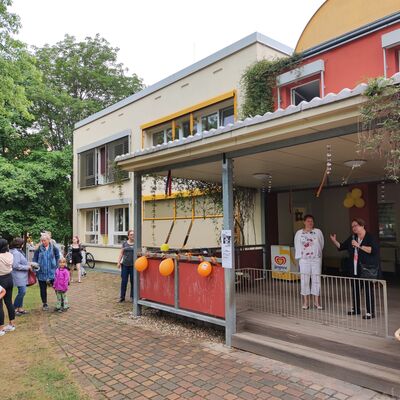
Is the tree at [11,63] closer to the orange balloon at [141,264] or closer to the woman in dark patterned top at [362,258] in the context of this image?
the orange balloon at [141,264]

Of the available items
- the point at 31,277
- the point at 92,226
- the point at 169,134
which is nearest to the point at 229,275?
the point at 31,277

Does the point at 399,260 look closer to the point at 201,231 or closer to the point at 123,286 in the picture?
the point at 201,231

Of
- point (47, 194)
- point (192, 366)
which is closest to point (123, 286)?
point (192, 366)

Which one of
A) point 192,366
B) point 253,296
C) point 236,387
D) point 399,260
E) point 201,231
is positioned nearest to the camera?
point 236,387

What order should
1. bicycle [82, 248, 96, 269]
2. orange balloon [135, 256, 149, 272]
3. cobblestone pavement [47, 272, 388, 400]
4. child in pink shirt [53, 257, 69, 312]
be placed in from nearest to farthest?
cobblestone pavement [47, 272, 388, 400]
orange balloon [135, 256, 149, 272]
child in pink shirt [53, 257, 69, 312]
bicycle [82, 248, 96, 269]

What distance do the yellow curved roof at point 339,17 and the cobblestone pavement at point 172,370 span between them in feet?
25.4

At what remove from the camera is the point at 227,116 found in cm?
1112

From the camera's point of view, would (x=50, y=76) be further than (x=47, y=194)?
Yes

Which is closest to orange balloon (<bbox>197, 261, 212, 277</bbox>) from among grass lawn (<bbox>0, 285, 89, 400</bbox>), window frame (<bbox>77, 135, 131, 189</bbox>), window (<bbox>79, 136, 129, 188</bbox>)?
grass lawn (<bbox>0, 285, 89, 400</bbox>)

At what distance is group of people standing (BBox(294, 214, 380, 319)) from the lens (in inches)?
207

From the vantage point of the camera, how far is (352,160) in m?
5.89

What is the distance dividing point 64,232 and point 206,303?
14219mm

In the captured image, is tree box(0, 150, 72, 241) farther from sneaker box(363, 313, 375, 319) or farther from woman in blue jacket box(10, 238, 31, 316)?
sneaker box(363, 313, 375, 319)

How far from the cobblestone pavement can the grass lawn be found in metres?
0.17
